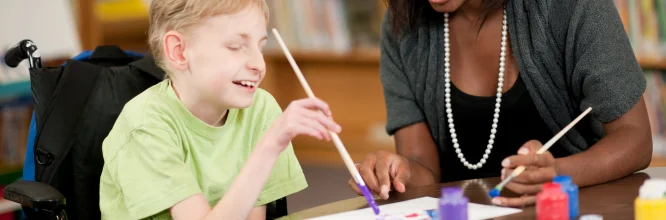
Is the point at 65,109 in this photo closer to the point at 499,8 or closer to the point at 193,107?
the point at 193,107

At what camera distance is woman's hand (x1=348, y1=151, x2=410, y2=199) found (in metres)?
1.59

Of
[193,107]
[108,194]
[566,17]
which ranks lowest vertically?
[108,194]

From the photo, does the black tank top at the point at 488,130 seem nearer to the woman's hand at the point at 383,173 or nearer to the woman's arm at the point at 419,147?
the woman's arm at the point at 419,147

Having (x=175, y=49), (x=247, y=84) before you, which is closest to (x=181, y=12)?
(x=175, y=49)

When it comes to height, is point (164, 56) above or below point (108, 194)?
above

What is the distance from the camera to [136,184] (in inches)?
58.2

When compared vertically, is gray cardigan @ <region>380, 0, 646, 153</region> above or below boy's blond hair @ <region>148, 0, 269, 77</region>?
below

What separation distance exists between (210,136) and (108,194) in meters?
0.20

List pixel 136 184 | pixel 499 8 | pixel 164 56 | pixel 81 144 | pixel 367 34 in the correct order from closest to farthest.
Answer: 1. pixel 136 184
2. pixel 164 56
3. pixel 81 144
4. pixel 499 8
5. pixel 367 34

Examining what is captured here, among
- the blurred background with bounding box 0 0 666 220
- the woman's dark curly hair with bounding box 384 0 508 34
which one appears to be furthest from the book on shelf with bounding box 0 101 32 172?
the woman's dark curly hair with bounding box 384 0 508 34

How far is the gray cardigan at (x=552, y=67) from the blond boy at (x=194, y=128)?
492 mm

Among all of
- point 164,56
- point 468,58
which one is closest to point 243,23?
point 164,56

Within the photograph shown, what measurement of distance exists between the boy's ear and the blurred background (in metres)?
1.75

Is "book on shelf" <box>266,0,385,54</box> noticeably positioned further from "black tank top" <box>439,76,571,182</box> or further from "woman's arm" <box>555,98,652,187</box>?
"woman's arm" <box>555,98,652,187</box>
